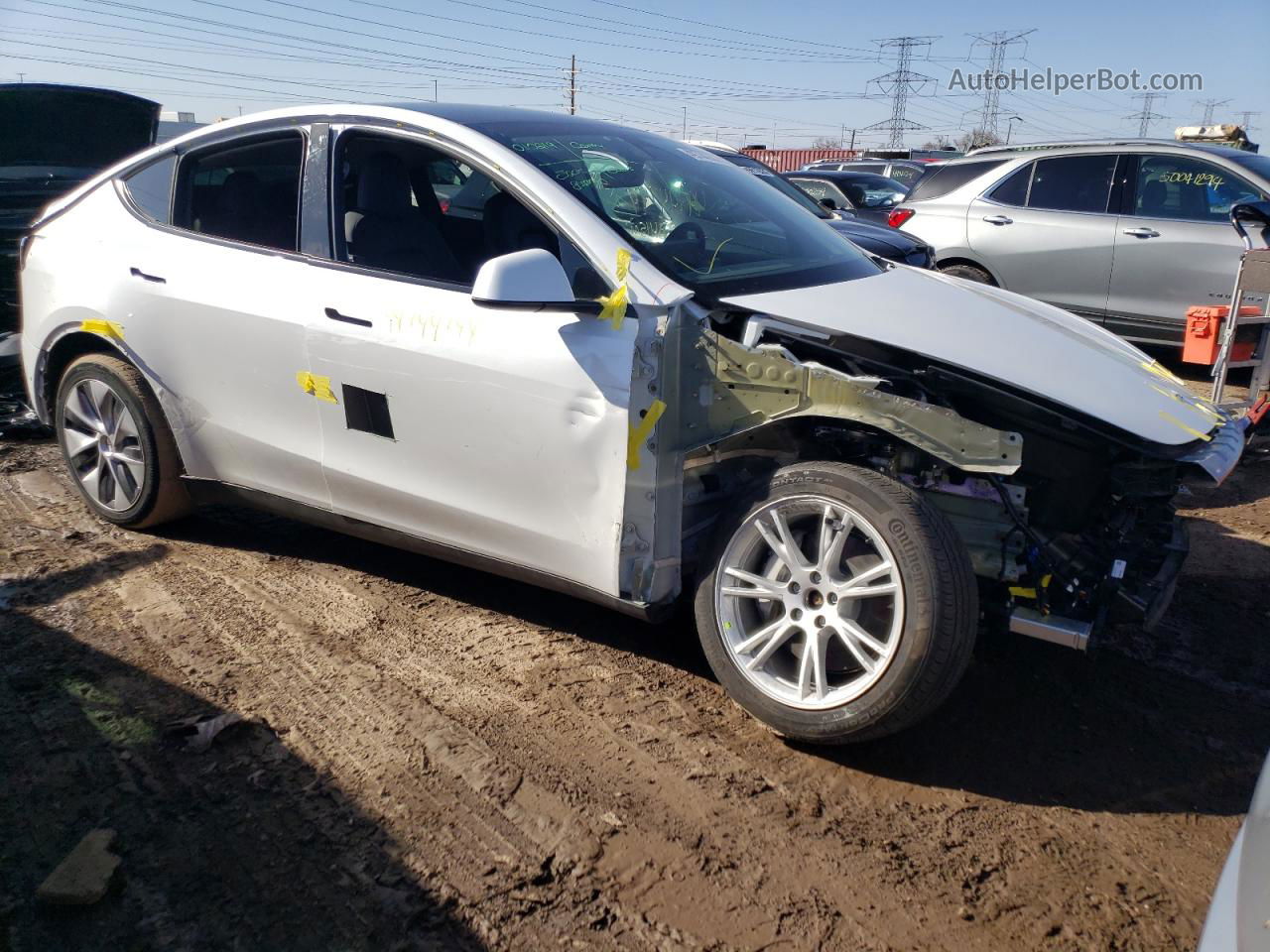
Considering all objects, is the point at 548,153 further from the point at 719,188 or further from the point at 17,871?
the point at 17,871

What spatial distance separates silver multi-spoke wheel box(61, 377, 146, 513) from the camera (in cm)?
441

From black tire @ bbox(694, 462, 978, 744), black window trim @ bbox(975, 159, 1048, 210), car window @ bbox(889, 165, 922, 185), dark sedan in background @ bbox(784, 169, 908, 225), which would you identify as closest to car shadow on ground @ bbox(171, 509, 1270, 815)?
black tire @ bbox(694, 462, 978, 744)

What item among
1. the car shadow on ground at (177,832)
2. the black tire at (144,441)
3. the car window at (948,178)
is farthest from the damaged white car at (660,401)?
the car window at (948,178)

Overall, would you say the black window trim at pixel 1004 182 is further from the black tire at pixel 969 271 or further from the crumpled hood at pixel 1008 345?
the crumpled hood at pixel 1008 345

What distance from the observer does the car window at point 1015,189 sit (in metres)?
8.66

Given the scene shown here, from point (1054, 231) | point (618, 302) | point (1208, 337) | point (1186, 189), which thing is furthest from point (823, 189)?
point (618, 302)

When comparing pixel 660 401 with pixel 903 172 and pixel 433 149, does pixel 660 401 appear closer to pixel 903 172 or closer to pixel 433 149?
pixel 433 149

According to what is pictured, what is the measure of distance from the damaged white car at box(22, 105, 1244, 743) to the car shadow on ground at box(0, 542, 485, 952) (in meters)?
0.97

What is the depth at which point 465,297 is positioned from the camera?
3.37 metres

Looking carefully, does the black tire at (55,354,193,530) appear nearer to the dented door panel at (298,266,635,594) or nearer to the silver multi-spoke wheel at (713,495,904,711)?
A: the dented door panel at (298,266,635,594)

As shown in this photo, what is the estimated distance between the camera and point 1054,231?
27.5 feet

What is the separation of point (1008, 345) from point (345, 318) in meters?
2.19

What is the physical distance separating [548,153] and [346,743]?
2.05 meters

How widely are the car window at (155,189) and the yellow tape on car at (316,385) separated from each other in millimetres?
1129
